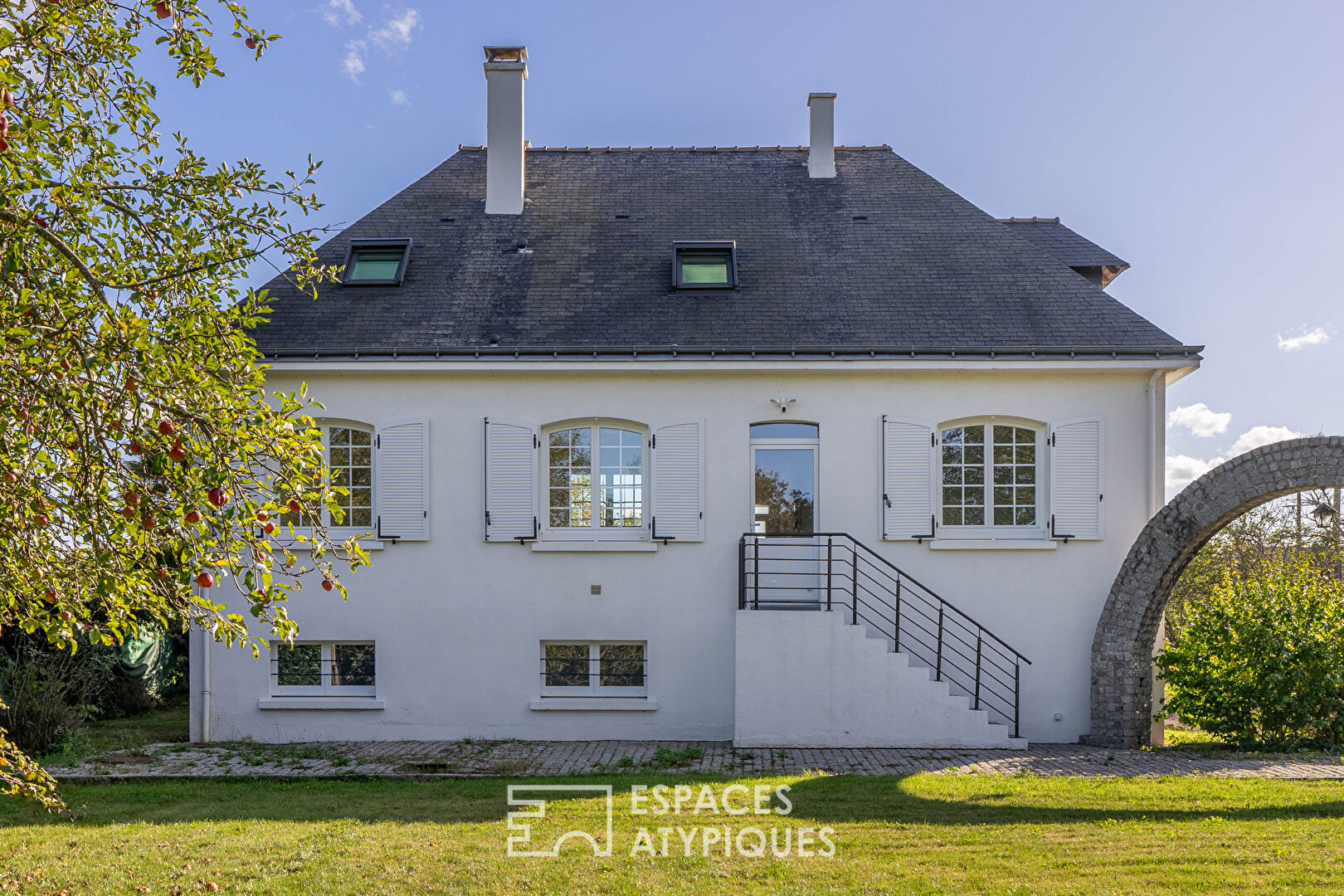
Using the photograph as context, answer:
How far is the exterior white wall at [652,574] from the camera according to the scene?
11391 millimetres

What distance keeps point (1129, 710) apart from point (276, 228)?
9810 millimetres

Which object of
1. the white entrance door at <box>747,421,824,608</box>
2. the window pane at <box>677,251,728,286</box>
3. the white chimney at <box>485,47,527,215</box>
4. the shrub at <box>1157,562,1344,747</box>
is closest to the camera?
the shrub at <box>1157,562,1344,747</box>

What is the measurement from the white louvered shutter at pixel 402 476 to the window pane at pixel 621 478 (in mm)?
2038

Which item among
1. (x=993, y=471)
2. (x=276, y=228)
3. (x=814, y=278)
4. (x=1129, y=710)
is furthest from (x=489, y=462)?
(x=1129, y=710)

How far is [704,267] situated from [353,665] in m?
6.43

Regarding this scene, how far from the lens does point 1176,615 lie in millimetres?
17000

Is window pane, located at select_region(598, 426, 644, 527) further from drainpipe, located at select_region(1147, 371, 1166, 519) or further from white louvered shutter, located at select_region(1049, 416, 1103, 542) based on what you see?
drainpipe, located at select_region(1147, 371, 1166, 519)

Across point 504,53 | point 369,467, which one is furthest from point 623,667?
point 504,53

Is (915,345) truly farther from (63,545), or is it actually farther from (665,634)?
(63,545)

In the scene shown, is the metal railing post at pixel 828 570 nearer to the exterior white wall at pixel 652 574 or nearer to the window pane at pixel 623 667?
the exterior white wall at pixel 652 574

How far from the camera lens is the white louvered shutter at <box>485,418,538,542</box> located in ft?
37.9

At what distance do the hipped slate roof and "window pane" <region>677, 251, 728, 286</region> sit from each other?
0.70ft

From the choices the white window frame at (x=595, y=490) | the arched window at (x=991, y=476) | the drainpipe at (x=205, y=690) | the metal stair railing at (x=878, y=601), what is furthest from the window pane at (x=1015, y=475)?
the drainpipe at (x=205, y=690)

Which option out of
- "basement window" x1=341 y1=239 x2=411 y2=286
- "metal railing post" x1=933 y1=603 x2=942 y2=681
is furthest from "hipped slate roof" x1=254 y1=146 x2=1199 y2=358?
"metal railing post" x1=933 y1=603 x2=942 y2=681
